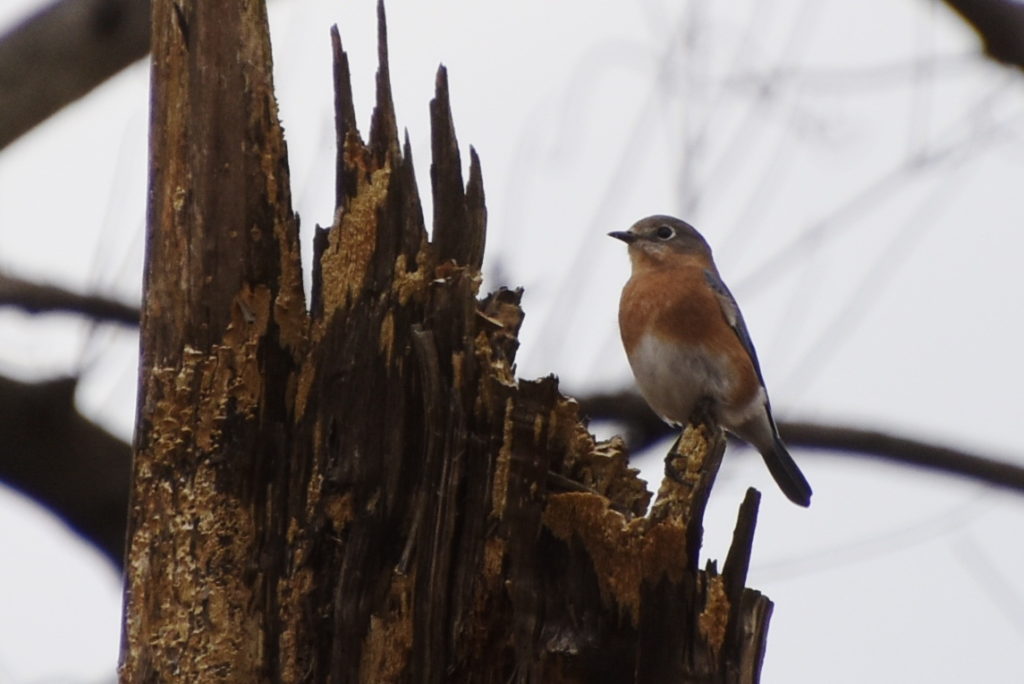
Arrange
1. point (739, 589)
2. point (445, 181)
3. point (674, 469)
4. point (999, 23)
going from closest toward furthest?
1. point (739, 589)
2. point (674, 469)
3. point (445, 181)
4. point (999, 23)

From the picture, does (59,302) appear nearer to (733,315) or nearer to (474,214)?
(474,214)

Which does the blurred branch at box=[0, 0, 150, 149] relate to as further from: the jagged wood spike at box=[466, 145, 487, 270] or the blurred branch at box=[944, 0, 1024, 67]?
the blurred branch at box=[944, 0, 1024, 67]

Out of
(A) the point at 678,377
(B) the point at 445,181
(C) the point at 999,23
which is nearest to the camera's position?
(B) the point at 445,181

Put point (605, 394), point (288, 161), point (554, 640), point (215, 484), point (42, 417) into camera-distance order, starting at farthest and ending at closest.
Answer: point (605, 394) → point (42, 417) → point (288, 161) → point (215, 484) → point (554, 640)

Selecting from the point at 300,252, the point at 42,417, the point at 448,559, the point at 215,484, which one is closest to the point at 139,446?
the point at 215,484

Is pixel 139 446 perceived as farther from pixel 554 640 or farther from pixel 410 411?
pixel 554 640

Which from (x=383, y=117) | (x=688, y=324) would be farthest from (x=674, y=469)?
(x=688, y=324)

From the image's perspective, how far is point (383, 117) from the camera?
4.39 metres

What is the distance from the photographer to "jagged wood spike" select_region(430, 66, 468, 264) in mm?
4355

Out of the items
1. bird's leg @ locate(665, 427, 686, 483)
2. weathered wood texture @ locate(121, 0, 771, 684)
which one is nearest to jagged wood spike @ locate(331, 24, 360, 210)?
weathered wood texture @ locate(121, 0, 771, 684)

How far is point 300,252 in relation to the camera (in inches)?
174

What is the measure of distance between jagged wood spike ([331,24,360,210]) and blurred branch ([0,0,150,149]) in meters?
2.64

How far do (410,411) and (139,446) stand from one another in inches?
32.1

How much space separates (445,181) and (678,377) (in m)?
3.02
